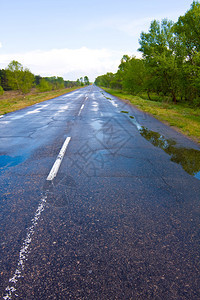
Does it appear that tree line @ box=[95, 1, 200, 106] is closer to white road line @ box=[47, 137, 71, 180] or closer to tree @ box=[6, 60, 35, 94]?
white road line @ box=[47, 137, 71, 180]

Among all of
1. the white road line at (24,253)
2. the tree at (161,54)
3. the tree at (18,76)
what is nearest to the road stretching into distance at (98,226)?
the white road line at (24,253)

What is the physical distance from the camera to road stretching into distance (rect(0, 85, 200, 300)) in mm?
1805

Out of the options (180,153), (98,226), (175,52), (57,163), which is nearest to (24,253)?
(98,226)

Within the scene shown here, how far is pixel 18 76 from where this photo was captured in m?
43.2

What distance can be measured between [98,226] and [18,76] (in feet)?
164

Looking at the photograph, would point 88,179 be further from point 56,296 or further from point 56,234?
point 56,296

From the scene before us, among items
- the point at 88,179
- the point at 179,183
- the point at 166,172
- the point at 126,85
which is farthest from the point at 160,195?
the point at 126,85

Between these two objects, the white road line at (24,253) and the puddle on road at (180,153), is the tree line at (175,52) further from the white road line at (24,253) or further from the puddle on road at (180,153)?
the white road line at (24,253)

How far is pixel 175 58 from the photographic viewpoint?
70.5 ft

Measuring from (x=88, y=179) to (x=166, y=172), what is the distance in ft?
6.73

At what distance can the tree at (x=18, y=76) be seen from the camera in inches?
1623

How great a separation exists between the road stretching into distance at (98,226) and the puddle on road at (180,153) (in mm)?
61

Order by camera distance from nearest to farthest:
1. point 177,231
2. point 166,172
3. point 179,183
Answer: point 177,231 < point 179,183 < point 166,172

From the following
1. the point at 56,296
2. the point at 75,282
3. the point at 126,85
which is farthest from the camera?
the point at 126,85
